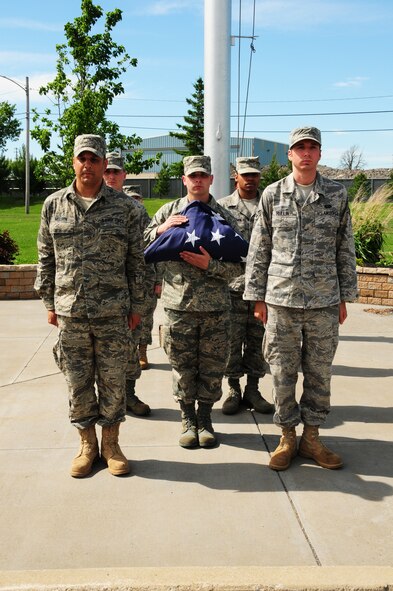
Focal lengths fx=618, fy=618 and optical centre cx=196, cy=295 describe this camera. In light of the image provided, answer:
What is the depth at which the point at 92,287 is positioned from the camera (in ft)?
11.7

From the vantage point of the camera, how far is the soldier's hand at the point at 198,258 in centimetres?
390

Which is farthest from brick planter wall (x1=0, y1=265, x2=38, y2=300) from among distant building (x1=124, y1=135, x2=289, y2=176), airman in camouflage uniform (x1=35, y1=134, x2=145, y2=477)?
distant building (x1=124, y1=135, x2=289, y2=176)

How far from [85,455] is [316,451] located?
1.43 m

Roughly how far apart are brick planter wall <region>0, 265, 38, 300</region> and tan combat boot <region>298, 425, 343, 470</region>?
23.2 ft

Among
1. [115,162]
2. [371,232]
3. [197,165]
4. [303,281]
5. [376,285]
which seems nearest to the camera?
[303,281]

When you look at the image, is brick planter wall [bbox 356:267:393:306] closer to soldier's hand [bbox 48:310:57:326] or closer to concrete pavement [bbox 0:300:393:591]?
concrete pavement [bbox 0:300:393:591]

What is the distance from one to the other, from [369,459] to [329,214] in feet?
5.16

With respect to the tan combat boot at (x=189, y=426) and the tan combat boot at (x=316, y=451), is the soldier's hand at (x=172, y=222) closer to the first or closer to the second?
the tan combat boot at (x=189, y=426)

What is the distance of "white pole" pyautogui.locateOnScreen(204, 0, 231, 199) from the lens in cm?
640

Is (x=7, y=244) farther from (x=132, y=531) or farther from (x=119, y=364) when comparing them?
(x=132, y=531)

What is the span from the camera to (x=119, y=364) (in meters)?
3.71

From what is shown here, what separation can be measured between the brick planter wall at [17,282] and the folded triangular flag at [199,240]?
6.53 meters

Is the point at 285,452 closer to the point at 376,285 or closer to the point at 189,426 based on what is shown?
the point at 189,426

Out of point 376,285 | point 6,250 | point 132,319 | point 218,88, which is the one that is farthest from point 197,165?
point 6,250
